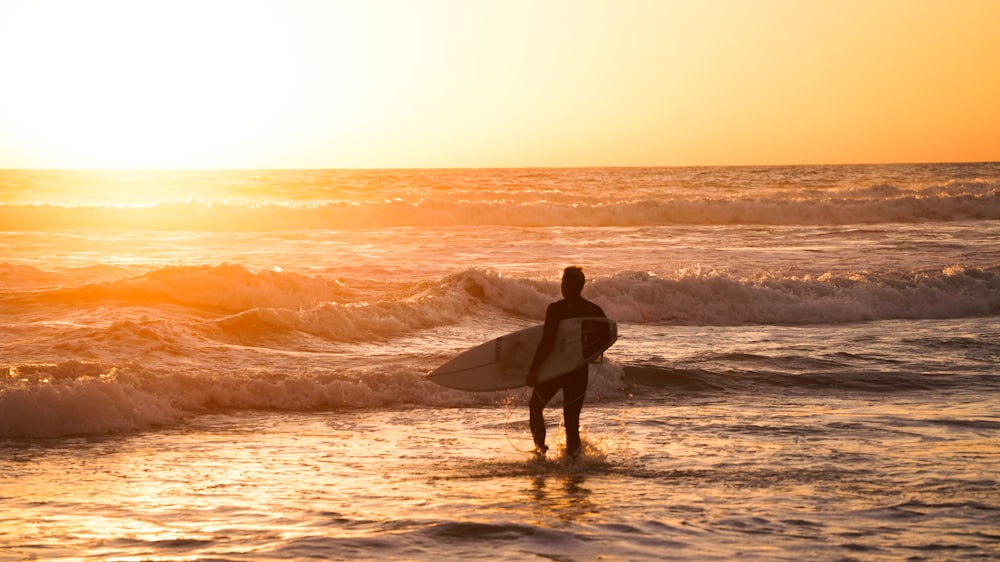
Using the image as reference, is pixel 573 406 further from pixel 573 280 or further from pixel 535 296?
pixel 535 296

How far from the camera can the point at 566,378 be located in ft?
27.3

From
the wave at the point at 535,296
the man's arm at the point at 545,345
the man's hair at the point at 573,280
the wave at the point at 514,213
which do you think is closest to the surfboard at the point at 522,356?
the man's arm at the point at 545,345

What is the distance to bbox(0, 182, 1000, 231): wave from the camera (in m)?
38.9

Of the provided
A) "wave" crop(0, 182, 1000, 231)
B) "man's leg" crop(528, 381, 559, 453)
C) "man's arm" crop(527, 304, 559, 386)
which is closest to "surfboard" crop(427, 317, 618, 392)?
"man's arm" crop(527, 304, 559, 386)

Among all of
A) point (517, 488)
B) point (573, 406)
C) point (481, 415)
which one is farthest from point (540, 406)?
point (481, 415)

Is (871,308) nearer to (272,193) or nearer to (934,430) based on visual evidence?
(934,430)

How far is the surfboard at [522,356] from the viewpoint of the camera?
8.27 metres

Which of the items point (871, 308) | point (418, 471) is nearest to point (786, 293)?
point (871, 308)

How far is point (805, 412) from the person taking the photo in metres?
10.4

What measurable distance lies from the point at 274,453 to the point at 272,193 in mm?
47671

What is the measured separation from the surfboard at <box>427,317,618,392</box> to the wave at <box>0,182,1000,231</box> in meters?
29.7

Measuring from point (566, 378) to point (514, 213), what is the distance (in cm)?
3458

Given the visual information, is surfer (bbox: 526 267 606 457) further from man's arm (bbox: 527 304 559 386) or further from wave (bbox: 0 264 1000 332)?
wave (bbox: 0 264 1000 332)

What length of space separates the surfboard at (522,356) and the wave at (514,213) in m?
29.7
